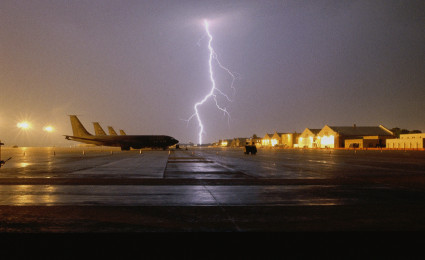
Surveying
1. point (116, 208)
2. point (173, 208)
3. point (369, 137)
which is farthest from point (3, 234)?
point (369, 137)

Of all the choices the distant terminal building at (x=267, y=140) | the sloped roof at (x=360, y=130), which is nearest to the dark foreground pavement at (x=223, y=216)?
the sloped roof at (x=360, y=130)

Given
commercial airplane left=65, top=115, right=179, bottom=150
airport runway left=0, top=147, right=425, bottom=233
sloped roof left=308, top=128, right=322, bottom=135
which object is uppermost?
sloped roof left=308, top=128, right=322, bottom=135

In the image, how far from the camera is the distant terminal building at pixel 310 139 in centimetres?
12756

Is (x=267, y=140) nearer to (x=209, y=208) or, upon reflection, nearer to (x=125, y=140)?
(x=125, y=140)

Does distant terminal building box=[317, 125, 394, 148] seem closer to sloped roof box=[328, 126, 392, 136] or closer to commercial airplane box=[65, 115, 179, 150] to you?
sloped roof box=[328, 126, 392, 136]

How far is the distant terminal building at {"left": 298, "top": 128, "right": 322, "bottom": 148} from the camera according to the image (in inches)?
5022

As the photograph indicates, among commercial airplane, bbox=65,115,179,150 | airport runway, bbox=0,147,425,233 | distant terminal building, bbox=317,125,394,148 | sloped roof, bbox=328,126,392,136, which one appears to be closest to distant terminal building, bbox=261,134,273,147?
distant terminal building, bbox=317,125,394,148

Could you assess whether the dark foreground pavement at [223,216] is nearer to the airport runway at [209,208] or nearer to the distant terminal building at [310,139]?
the airport runway at [209,208]

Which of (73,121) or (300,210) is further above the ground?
(73,121)

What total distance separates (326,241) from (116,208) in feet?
19.9

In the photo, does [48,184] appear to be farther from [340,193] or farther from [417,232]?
[417,232]

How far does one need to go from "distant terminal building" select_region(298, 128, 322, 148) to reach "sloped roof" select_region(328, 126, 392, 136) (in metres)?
10.7

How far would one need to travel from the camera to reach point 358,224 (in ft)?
25.5

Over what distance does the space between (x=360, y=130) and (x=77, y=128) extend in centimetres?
9350
